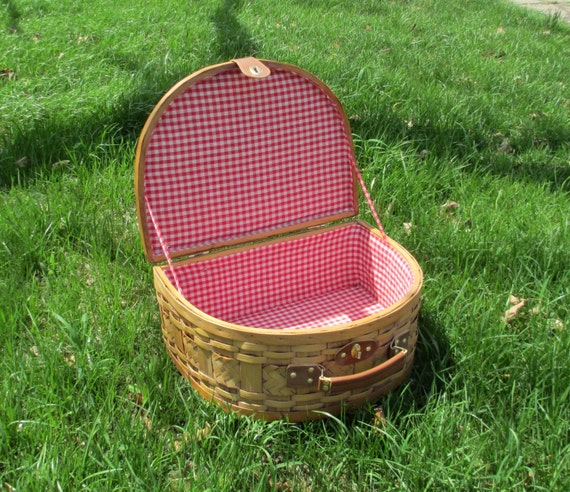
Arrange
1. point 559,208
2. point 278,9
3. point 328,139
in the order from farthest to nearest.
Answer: point 278,9 → point 559,208 → point 328,139

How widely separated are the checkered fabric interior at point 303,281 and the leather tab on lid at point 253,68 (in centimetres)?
60

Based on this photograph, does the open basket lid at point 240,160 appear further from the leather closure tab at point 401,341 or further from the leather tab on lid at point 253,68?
the leather closure tab at point 401,341

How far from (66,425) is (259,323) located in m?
0.77

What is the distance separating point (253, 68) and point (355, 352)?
867 mm

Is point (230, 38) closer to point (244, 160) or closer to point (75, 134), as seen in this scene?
point (75, 134)

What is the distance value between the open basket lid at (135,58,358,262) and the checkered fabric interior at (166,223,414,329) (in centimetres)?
8

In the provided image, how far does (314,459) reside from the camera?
1802 mm

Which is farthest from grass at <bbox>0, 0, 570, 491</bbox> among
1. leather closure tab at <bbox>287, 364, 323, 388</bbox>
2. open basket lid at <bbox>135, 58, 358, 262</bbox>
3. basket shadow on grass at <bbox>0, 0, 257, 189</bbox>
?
open basket lid at <bbox>135, 58, 358, 262</bbox>

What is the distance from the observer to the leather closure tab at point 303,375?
1.78m

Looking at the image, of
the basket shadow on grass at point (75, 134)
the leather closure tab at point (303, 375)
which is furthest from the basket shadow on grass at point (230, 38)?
the leather closure tab at point (303, 375)

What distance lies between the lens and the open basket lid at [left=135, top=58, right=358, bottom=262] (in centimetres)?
205

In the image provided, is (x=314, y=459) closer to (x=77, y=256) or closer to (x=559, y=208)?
(x=77, y=256)

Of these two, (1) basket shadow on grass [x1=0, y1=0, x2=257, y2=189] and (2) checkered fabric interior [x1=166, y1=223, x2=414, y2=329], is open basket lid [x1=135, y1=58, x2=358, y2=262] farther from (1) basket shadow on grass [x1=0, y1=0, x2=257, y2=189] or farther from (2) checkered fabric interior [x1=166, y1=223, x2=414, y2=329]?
(1) basket shadow on grass [x1=0, y1=0, x2=257, y2=189]

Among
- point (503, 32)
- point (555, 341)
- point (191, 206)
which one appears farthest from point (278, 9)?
point (555, 341)
